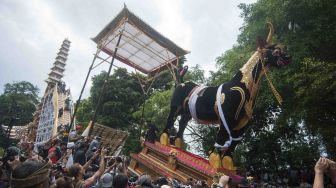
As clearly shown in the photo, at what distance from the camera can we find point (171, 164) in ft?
29.9

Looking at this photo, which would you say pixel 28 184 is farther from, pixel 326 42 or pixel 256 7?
pixel 256 7

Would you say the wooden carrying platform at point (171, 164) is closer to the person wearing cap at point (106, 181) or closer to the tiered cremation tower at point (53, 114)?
the person wearing cap at point (106, 181)

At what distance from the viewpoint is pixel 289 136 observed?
15281 mm

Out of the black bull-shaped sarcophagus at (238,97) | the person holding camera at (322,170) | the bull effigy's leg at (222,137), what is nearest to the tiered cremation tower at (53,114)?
the black bull-shaped sarcophagus at (238,97)

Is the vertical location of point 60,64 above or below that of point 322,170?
above

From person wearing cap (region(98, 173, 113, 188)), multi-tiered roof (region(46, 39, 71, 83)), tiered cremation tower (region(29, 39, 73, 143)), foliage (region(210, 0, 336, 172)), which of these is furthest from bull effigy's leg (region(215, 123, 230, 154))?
multi-tiered roof (region(46, 39, 71, 83))

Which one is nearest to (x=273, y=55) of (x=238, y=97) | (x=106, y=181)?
(x=238, y=97)

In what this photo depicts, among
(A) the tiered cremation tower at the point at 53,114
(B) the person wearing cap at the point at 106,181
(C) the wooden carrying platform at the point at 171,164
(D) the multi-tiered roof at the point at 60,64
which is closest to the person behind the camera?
(B) the person wearing cap at the point at 106,181

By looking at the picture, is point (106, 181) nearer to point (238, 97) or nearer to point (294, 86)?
point (238, 97)

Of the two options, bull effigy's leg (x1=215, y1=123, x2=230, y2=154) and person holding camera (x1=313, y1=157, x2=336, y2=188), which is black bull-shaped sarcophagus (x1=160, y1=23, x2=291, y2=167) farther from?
person holding camera (x1=313, y1=157, x2=336, y2=188)

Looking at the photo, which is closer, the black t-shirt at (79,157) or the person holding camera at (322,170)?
the person holding camera at (322,170)

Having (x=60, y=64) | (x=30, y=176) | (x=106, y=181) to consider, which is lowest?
(x=106, y=181)

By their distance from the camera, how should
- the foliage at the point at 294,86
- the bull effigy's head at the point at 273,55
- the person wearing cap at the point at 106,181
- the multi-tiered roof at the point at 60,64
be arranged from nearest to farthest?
1. the person wearing cap at the point at 106,181
2. the bull effigy's head at the point at 273,55
3. the foliage at the point at 294,86
4. the multi-tiered roof at the point at 60,64

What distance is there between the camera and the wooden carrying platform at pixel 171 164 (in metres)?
8.03
